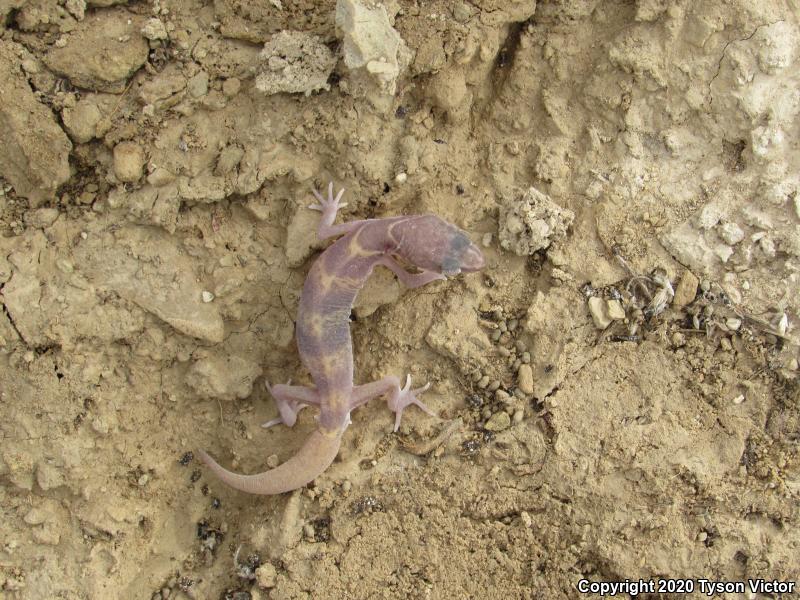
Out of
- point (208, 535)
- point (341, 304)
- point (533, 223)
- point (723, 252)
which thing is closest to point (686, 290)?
point (723, 252)

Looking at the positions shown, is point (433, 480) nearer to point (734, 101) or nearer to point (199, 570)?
point (199, 570)

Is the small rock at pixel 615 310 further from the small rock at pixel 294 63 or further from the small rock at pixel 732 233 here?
the small rock at pixel 294 63

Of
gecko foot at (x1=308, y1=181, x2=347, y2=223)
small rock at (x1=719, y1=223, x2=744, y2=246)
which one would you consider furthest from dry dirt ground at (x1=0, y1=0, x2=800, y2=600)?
gecko foot at (x1=308, y1=181, x2=347, y2=223)

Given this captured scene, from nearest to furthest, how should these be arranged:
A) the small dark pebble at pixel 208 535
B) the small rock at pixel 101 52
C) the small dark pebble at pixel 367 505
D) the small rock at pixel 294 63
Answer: the small rock at pixel 101 52 < the small rock at pixel 294 63 < the small dark pebble at pixel 367 505 < the small dark pebble at pixel 208 535

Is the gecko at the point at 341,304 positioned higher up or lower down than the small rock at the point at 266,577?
higher up

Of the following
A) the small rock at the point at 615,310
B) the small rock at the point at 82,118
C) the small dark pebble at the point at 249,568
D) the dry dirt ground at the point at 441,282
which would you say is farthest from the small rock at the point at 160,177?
the small rock at the point at 615,310

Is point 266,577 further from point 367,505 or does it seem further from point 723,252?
point 723,252

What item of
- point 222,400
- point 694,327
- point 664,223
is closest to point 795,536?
point 694,327
